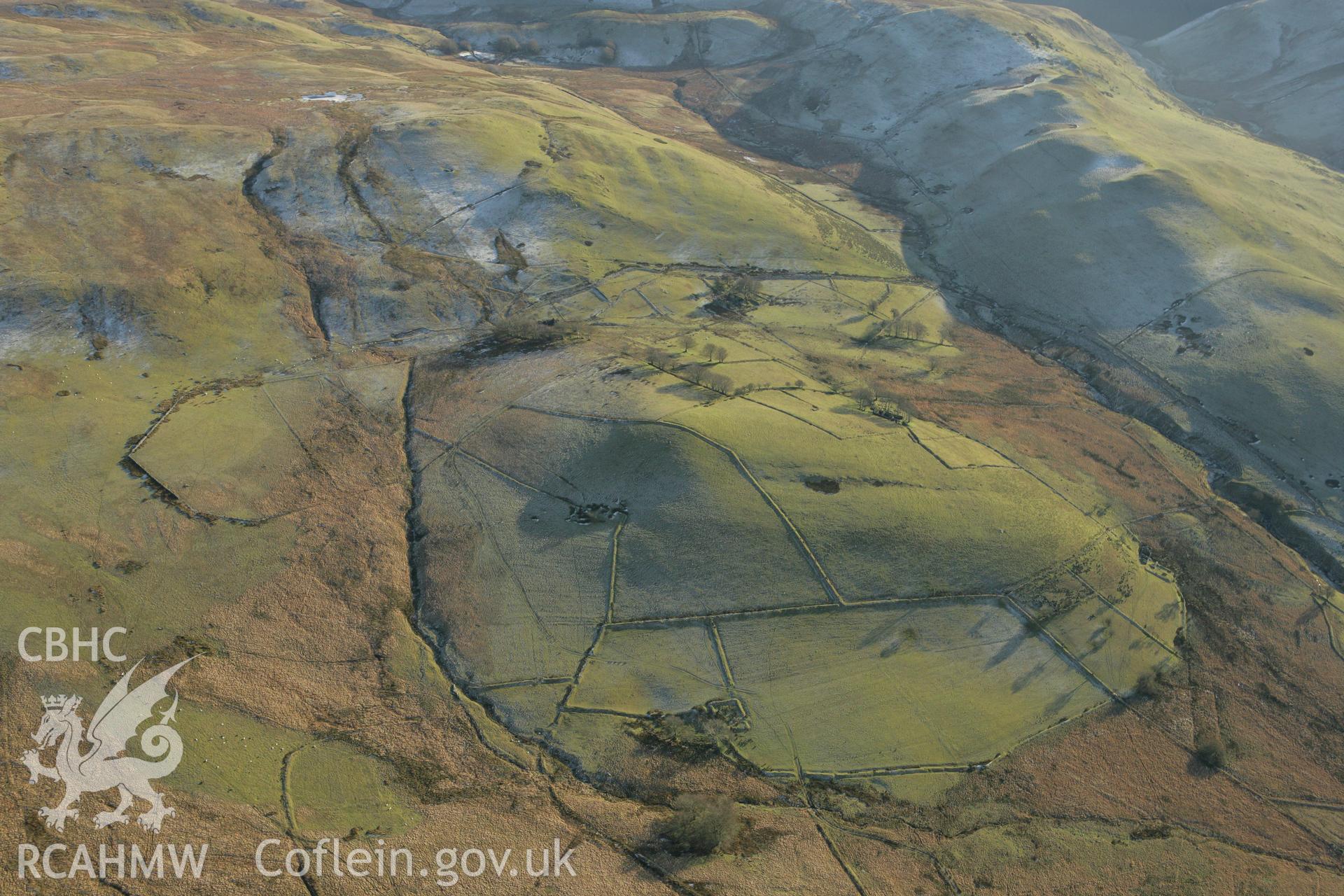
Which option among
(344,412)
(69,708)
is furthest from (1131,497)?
(69,708)

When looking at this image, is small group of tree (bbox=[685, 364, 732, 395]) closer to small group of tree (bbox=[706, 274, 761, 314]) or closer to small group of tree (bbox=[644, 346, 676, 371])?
small group of tree (bbox=[644, 346, 676, 371])

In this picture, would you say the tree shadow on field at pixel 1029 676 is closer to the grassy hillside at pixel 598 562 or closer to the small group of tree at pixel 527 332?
the grassy hillside at pixel 598 562

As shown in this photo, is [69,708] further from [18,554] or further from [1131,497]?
[1131,497]

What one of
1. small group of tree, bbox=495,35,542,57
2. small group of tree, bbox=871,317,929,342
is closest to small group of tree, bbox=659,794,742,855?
small group of tree, bbox=871,317,929,342

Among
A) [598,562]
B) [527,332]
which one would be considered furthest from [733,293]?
[598,562]

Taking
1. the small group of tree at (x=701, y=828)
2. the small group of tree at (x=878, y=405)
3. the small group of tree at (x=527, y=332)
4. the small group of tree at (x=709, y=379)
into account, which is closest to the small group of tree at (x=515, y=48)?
the small group of tree at (x=527, y=332)

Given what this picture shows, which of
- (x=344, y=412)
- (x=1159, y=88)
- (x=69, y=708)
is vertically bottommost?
(x=69, y=708)
